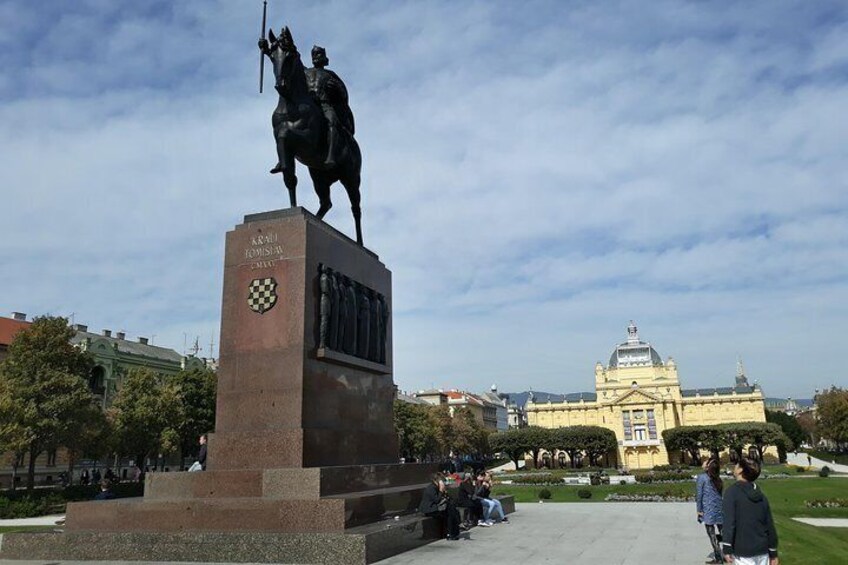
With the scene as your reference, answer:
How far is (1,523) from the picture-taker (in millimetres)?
24125

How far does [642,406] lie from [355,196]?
104m

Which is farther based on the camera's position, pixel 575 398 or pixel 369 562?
pixel 575 398

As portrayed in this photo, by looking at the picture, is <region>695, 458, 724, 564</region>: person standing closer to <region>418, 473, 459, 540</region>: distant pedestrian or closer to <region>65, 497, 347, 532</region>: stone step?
<region>418, 473, 459, 540</region>: distant pedestrian

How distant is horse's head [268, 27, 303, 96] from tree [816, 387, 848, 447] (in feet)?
278

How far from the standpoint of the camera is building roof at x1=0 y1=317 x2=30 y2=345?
56.4 meters

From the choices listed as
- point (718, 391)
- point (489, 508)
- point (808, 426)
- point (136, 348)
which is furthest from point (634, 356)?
point (489, 508)

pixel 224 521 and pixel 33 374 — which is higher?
pixel 33 374

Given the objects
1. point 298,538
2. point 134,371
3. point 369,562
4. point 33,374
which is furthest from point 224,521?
point 134,371

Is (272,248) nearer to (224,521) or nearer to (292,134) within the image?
(292,134)

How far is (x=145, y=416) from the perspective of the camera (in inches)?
1610

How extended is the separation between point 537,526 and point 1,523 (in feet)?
66.9

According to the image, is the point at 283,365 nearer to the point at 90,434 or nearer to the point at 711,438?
the point at 90,434

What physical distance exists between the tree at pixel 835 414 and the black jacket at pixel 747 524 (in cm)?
8558

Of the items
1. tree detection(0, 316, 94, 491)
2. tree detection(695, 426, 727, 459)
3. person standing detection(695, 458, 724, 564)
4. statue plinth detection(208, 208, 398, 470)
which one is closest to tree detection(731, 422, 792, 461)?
tree detection(695, 426, 727, 459)
